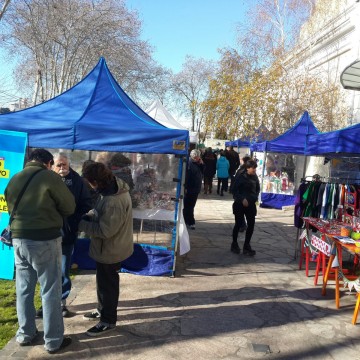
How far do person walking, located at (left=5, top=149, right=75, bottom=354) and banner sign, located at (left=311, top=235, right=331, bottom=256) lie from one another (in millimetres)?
3280

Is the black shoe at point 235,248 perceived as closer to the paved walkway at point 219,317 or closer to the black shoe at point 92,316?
the paved walkway at point 219,317

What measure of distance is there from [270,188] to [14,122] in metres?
9.74

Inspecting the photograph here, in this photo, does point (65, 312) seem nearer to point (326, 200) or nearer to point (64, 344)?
point (64, 344)

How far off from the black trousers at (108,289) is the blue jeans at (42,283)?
475 millimetres

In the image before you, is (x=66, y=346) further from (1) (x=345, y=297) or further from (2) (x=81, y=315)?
(1) (x=345, y=297)

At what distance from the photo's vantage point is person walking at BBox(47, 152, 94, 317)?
3932mm

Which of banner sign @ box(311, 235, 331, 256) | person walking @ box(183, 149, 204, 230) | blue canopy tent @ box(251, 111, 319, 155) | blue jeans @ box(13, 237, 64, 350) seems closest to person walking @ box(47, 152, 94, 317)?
blue jeans @ box(13, 237, 64, 350)

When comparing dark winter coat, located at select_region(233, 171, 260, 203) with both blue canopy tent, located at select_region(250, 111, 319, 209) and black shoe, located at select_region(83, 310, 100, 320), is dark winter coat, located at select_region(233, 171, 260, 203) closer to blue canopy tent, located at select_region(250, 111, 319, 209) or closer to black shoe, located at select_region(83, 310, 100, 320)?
black shoe, located at select_region(83, 310, 100, 320)

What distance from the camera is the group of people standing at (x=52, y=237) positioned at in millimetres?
2977

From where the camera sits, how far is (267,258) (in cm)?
664

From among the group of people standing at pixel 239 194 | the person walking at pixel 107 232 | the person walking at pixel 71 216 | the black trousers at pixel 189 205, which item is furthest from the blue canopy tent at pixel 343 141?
the person walking at pixel 71 216

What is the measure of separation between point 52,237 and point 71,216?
0.88 meters

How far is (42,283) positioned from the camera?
3.11 m

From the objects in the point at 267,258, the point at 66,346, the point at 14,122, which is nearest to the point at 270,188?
the point at 267,258
